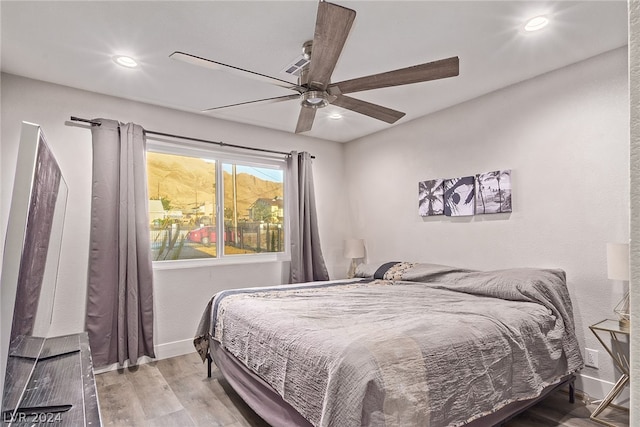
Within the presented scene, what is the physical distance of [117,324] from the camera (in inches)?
126

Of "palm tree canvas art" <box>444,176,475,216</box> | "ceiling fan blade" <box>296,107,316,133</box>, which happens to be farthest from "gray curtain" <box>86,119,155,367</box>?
"palm tree canvas art" <box>444,176,475,216</box>

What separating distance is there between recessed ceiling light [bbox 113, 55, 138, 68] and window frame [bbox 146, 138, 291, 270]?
0.94 m

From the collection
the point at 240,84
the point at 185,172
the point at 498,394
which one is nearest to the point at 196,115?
the point at 185,172

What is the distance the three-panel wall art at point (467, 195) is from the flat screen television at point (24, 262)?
3258 millimetres

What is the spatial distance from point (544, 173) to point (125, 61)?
11.3 ft

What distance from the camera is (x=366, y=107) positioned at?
2.45 m

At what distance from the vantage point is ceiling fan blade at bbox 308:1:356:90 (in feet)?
5.08

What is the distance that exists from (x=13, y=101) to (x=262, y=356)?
2.90 meters

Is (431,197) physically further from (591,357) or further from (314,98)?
(314,98)

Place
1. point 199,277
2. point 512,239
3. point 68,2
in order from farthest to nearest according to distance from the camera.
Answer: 1. point 199,277
2. point 512,239
3. point 68,2

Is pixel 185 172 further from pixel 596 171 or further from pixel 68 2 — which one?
pixel 596 171

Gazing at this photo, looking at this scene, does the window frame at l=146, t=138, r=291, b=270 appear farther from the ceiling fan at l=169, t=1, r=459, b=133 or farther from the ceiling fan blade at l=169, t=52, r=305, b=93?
the ceiling fan blade at l=169, t=52, r=305, b=93

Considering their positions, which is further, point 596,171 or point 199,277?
point 199,277

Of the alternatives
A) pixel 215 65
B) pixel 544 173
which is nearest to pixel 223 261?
pixel 215 65
